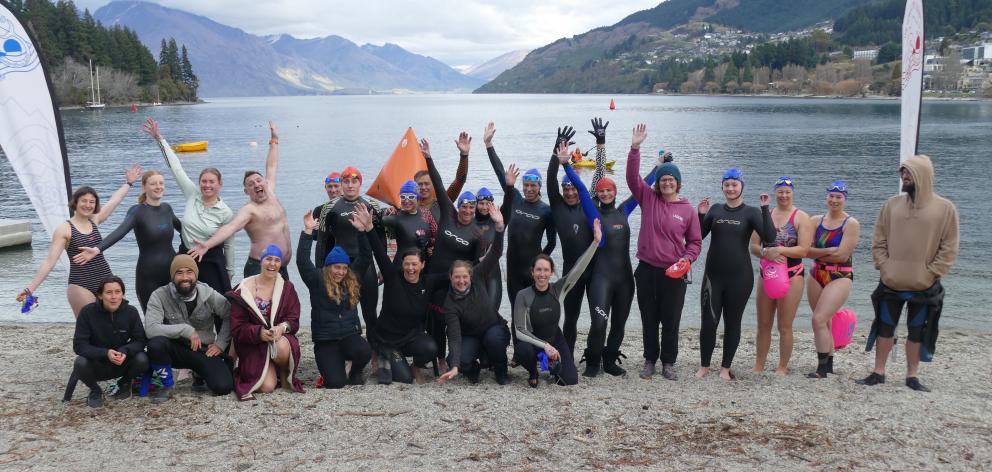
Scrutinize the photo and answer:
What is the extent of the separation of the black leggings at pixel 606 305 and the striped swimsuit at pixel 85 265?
14.7 ft

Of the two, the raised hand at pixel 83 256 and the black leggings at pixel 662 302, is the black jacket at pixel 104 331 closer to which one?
the raised hand at pixel 83 256

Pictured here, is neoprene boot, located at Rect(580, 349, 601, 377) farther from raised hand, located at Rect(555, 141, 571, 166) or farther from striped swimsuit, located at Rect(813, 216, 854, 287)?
striped swimsuit, located at Rect(813, 216, 854, 287)

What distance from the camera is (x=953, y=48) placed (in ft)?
518

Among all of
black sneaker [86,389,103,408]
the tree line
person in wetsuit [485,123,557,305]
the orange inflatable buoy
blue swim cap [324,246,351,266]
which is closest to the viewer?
black sneaker [86,389,103,408]

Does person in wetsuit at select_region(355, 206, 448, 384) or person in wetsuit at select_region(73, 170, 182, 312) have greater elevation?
person in wetsuit at select_region(73, 170, 182, 312)

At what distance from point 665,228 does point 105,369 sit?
4.98 metres

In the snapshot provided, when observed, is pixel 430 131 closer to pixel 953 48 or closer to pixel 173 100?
pixel 173 100

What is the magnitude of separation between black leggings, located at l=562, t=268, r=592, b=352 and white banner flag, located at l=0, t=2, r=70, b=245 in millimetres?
5200

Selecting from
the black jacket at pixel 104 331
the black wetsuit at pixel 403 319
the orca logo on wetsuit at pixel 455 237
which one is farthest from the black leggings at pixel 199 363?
the orca logo on wetsuit at pixel 455 237

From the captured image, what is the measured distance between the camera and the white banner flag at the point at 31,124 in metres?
7.56

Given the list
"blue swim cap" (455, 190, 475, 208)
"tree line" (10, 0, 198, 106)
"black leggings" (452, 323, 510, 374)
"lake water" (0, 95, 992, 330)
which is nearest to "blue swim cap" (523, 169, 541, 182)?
"blue swim cap" (455, 190, 475, 208)

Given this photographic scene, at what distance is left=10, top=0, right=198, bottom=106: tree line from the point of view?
10325 cm

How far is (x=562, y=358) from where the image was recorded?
7156 mm

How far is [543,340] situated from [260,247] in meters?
2.86
